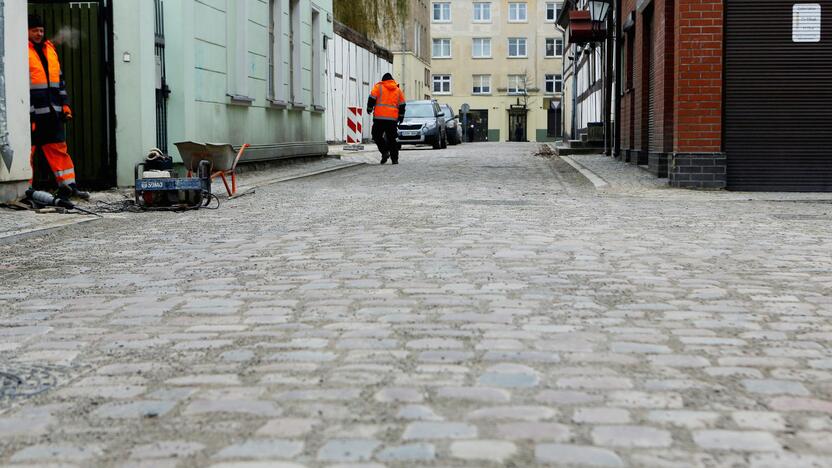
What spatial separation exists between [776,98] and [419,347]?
36.6 feet

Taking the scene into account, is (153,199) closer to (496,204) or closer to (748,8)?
(496,204)

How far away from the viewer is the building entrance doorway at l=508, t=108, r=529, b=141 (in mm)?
86681

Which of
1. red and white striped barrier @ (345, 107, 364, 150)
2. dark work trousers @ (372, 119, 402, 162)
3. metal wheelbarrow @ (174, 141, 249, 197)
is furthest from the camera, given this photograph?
red and white striped barrier @ (345, 107, 364, 150)

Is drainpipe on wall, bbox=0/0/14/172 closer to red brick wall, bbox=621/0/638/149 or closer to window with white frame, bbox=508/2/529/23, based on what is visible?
red brick wall, bbox=621/0/638/149

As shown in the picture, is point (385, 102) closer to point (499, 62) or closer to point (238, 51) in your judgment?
point (238, 51)

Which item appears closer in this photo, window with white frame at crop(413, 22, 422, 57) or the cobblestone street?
the cobblestone street

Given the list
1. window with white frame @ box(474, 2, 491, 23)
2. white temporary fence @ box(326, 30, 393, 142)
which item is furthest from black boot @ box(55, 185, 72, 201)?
window with white frame @ box(474, 2, 491, 23)

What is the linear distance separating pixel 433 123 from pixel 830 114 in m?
24.5

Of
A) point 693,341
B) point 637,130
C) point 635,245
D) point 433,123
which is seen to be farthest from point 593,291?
point 433,123

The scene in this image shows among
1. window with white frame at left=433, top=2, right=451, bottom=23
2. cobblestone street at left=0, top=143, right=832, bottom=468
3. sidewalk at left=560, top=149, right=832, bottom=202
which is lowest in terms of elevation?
cobblestone street at left=0, top=143, right=832, bottom=468

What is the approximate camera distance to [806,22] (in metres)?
14.7

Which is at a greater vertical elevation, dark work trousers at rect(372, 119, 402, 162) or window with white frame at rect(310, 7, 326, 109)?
window with white frame at rect(310, 7, 326, 109)

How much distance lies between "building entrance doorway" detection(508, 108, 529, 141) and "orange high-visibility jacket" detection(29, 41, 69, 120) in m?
Result: 74.5

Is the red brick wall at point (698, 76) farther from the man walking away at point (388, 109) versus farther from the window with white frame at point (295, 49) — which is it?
the window with white frame at point (295, 49)
